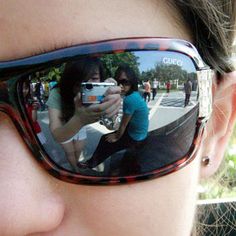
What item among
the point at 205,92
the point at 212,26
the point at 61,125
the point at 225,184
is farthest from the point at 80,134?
the point at 225,184

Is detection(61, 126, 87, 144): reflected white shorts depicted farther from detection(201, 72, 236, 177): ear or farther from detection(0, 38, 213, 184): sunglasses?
detection(201, 72, 236, 177): ear

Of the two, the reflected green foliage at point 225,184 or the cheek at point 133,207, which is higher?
the cheek at point 133,207

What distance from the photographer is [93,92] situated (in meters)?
0.81

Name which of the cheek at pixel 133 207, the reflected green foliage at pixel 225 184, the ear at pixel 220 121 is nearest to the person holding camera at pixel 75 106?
the cheek at pixel 133 207

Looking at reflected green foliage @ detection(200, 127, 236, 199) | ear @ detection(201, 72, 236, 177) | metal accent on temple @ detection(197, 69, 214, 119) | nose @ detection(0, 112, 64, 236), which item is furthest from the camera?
reflected green foliage @ detection(200, 127, 236, 199)

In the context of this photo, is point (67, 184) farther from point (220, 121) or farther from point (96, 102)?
point (220, 121)

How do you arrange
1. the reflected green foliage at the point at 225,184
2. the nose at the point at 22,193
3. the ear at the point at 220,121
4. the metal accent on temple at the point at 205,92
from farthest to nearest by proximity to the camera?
the reflected green foliage at the point at 225,184 < the ear at the point at 220,121 < the metal accent on temple at the point at 205,92 < the nose at the point at 22,193

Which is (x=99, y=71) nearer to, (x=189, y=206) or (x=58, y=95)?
(x=58, y=95)

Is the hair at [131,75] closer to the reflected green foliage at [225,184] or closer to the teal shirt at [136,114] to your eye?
the teal shirt at [136,114]

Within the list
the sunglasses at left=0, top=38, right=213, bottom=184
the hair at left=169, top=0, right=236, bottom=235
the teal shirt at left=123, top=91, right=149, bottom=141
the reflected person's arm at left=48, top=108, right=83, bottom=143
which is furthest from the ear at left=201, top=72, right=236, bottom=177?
the reflected person's arm at left=48, top=108, right=83, bottom=143

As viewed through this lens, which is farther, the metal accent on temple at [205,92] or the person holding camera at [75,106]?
the metal accent on temple at [205,92]

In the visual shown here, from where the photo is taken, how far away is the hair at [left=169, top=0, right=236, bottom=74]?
3.33 feet

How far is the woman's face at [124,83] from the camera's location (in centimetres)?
83

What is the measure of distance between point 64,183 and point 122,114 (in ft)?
0.61
